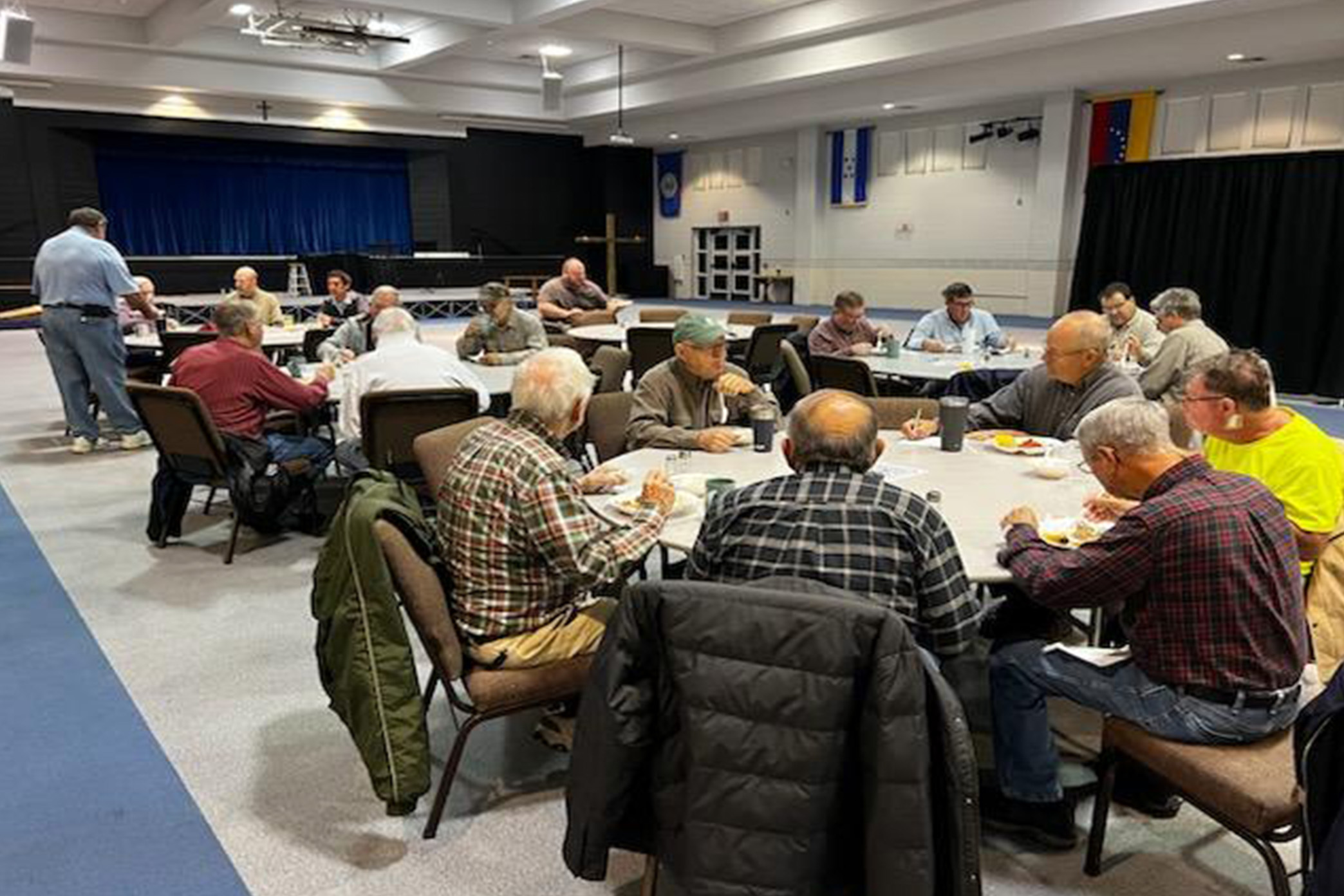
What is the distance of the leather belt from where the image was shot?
73.4 inches

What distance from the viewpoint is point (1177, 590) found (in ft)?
6.07

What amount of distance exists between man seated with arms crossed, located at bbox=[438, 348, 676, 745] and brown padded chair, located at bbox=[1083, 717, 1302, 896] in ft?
3.94

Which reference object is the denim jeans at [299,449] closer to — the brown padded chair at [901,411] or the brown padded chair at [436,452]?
the brown padded chair at [436,452]

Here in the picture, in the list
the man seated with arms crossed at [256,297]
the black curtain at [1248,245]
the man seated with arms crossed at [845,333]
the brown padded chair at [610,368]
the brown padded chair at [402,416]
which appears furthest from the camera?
the black curtain at [1248,245]

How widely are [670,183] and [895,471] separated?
17.3 metres

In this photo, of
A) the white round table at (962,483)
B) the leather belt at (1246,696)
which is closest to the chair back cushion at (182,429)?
the white round table at (962,483)

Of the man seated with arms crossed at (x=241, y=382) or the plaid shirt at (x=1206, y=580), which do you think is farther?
the man seated with arms crossed at (x=241, y=382)

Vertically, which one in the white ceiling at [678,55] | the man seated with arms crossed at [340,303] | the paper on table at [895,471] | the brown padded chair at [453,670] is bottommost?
the brown padded chair at [453,670]

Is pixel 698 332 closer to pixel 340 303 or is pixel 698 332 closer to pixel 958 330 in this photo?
pixel 958 330

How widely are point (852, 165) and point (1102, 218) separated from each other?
209 inches

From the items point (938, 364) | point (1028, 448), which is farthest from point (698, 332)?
point (938, 364)

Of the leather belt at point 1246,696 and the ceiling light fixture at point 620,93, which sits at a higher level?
the ceiling light fixture at point 620,93

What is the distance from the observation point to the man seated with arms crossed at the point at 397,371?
167 inches

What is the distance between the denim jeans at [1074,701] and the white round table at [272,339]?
5892 mm
